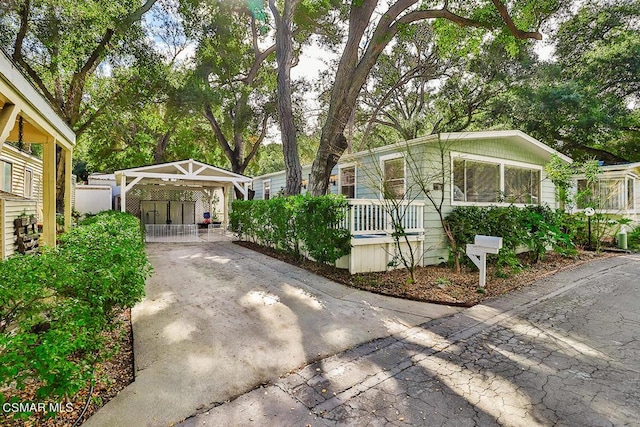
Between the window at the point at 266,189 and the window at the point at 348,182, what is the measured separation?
6.58 m

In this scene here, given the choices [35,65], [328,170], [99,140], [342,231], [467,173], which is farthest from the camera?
[99,140]

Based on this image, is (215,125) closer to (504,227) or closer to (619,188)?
(504,227)

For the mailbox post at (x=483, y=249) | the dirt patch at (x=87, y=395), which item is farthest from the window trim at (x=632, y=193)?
the dirt patch at (x=87, y=395)

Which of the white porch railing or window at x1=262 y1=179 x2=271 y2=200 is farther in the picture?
window at x1=262 y1=179 x2=271 y2=200

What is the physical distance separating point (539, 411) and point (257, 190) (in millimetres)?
16770

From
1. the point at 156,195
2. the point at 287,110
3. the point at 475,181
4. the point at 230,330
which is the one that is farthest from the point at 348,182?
the point at 156,195

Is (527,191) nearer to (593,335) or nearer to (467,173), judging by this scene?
(467,173)

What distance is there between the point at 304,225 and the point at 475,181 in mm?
4709

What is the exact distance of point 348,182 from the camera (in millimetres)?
10445

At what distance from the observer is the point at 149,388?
248 cm

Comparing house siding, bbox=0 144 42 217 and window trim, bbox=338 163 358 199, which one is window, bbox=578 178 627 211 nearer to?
window trim, bbox=338 163 358 199

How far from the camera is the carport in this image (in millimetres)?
12406

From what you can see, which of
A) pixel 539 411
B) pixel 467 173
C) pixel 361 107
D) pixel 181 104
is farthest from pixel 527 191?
pixel 181 104

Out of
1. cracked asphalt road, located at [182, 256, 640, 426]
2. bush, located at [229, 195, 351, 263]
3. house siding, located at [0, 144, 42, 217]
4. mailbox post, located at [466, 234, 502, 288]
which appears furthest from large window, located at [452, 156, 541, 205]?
house siding, located at [0, 144, 42, 217]
